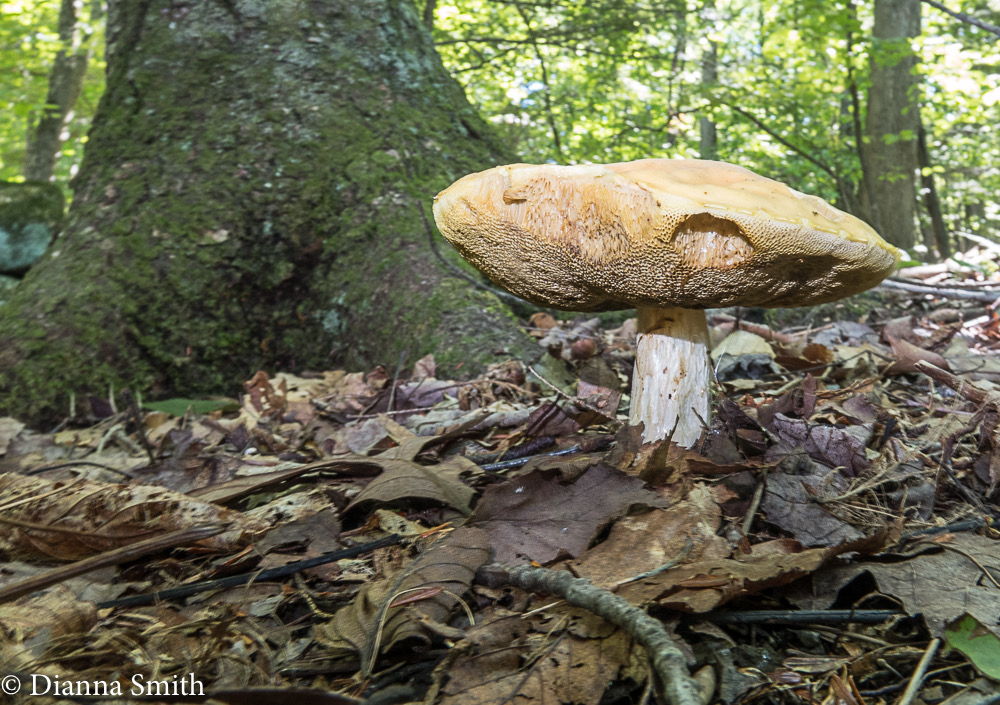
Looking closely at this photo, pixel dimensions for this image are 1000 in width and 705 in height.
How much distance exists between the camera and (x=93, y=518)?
1.38 metres

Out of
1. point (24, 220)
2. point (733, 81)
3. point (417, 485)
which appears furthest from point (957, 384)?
point (733, 81)

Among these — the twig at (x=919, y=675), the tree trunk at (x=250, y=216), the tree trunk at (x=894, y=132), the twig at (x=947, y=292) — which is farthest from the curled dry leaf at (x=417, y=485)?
the tree trunk at (x=894, y=132)

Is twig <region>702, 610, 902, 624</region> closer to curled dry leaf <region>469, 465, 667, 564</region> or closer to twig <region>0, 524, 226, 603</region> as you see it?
curled dry leaf <region>469, 465, 667, 564</region>

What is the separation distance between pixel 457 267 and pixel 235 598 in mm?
2221

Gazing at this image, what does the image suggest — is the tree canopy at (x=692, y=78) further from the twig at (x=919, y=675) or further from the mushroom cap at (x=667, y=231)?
the twig at (x=919, y=675)

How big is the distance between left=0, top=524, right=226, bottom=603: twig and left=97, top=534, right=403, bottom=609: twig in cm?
8

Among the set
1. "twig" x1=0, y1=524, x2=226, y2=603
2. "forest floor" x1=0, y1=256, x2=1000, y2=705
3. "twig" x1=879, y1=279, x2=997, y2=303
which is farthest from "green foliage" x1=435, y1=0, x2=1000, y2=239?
"twig" x1=0, y1=524, x2=226, y2=603

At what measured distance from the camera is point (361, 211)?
11.4 feet

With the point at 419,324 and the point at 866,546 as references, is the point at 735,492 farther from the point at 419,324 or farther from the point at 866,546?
the point at 419,324

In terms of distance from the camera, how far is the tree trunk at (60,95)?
12141 mm

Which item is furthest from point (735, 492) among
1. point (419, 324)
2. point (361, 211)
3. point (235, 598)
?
point (361, 211)

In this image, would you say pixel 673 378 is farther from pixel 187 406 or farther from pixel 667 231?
pixel 187 406

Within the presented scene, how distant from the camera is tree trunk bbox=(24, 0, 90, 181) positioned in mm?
12141

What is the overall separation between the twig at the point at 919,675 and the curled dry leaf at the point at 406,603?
0.72 metres
